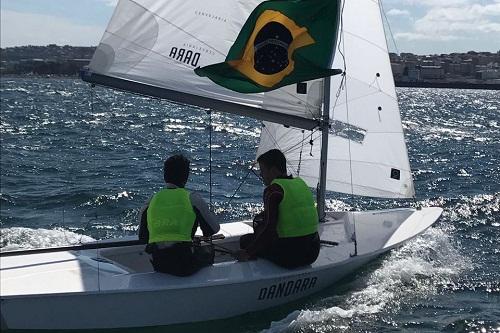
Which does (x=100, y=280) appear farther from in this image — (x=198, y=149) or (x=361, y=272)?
(x=198, y=149)

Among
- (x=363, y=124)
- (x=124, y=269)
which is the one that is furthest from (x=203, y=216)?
(x=363, y=124)

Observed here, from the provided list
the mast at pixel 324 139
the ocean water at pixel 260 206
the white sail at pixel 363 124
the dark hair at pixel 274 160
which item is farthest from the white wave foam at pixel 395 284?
the dark hair at pixel 274 160

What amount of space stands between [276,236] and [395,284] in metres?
1.58

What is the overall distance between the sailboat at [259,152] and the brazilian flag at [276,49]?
0.61ft

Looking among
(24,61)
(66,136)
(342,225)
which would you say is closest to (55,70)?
(24,61)

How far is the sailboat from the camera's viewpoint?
215 inches

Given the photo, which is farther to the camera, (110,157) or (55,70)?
(55,70)

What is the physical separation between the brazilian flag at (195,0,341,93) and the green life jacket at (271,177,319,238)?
3.14ft

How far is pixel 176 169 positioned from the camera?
18.6 ft

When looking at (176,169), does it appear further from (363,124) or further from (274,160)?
(363,124)

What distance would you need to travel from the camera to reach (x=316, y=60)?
660 cm

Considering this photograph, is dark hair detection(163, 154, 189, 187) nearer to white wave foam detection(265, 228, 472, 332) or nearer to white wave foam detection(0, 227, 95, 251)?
white wave foam detection(265, 228, 472, 332)

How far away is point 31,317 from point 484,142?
19.9m

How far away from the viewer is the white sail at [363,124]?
314 inches
